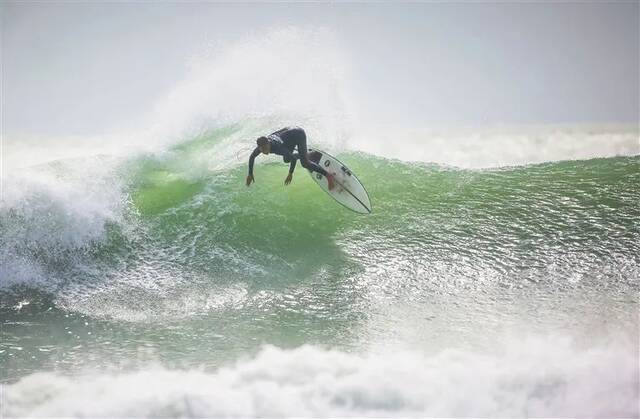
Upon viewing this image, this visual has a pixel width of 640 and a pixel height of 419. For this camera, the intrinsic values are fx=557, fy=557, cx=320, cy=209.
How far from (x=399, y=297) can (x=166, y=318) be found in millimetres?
2778

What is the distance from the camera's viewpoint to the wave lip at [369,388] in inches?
179

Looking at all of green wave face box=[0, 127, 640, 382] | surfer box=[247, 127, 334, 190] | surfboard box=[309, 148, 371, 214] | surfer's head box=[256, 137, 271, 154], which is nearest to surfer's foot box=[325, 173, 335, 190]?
surfboard box=[309, 148, 371, 214]

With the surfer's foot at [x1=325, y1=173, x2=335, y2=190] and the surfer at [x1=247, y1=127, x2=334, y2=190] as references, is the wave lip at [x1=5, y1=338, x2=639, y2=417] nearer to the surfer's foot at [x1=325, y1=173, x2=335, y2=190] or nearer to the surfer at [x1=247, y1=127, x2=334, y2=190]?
the surfer at [x1=247, y1=127, x2=334, y2=190]

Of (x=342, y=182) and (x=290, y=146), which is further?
(x=342, y=182)

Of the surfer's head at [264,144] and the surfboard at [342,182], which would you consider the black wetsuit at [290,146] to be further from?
the surfboard at [342,182]

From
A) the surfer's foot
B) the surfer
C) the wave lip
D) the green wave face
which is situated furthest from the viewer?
the surfer's foot

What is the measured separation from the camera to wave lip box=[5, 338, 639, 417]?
4535 mm

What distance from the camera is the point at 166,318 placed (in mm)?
6504

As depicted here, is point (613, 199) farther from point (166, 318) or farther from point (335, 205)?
point (166, 318)

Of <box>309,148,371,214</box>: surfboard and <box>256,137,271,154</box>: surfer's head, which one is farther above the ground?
<box>256,137,271,154</box>: surfer's head

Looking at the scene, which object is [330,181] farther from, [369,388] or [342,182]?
[369,388]

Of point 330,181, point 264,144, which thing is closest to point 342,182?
point 330,181

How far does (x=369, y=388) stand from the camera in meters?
4.78

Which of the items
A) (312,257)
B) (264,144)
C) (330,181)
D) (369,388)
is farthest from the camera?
(330,181)
